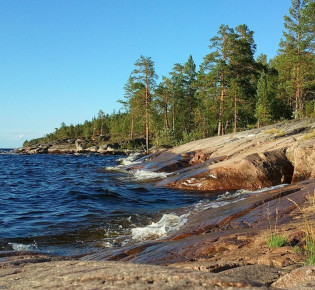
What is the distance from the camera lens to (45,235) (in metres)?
8.87

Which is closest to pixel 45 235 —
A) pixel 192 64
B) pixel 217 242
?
pixel 217 242

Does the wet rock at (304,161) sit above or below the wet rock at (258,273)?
A: above

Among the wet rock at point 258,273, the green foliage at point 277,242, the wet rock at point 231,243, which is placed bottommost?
the wet rock at point 231,243

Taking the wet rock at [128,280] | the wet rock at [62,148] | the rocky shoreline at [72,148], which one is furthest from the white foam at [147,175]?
the wet rock at [62,148]

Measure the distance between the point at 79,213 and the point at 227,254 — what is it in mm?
7547

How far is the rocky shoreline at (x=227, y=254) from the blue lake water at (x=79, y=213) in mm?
1627

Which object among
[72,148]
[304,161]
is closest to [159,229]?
[304,161]

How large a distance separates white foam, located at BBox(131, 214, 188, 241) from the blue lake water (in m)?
0.25

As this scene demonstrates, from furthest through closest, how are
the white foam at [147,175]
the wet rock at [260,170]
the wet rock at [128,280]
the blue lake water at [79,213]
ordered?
the white foam at [147,175] < the wet rock at [260,170] < the blue lake water at [79,213] < the wet rock at [128,280]

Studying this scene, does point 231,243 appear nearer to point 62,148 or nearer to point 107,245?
point 107,245

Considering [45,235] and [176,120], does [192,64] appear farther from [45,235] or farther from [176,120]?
[45,235]

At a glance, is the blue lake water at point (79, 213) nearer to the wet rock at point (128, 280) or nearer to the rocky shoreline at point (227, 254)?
the rocky shoreline at point (227, 254)

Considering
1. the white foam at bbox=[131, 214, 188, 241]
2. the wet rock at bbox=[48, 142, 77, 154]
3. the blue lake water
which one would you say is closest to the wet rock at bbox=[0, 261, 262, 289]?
the blue lake water

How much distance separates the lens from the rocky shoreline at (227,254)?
2.47 metres
